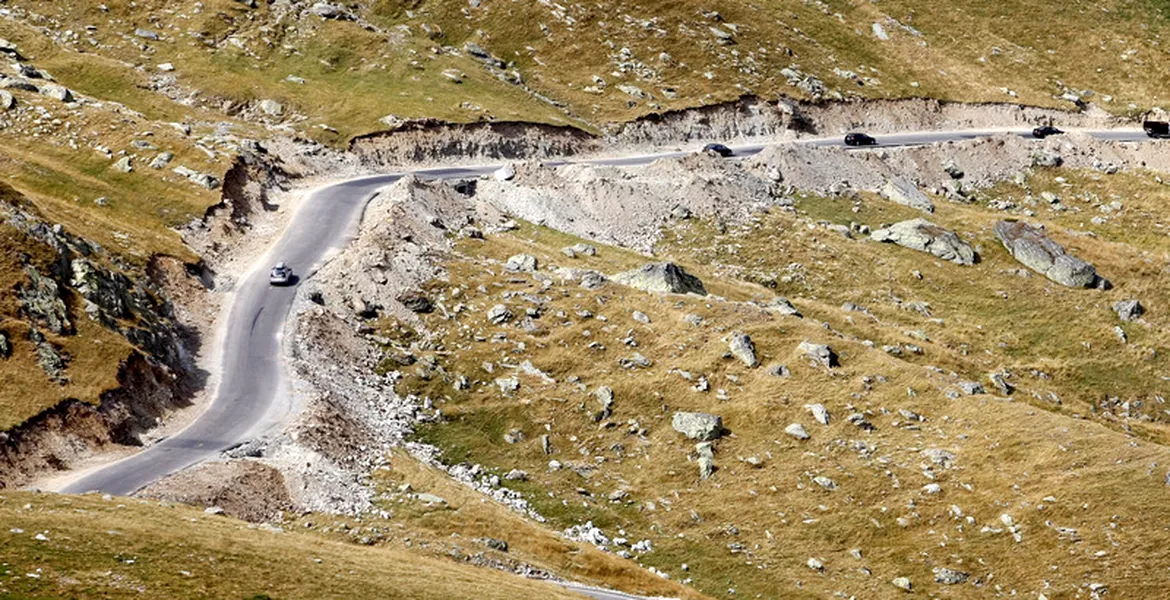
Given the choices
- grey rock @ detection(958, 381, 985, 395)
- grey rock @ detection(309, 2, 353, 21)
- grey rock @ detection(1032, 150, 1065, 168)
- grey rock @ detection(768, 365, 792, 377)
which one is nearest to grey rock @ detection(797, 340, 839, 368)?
grey rock @ detection(768, 365, 792, 377)

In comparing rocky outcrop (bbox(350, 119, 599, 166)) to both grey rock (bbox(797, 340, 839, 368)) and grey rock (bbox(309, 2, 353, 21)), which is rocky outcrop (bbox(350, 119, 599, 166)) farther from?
grey rock (bbox(797, 340, 839, 368))

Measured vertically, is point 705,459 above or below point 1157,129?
above

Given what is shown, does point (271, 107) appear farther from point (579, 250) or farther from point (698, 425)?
point (698, 425)

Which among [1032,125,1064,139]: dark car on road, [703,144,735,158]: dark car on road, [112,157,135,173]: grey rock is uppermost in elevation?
[112,157,135,173]: grey rock

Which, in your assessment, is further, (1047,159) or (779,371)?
(1047,159)

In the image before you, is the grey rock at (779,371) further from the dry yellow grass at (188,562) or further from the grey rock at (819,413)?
the dry yellow grass at (188,562)

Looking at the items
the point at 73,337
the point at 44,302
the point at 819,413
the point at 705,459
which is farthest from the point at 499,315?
the point at 44,302

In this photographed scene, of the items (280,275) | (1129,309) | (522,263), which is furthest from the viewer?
(1129,309)
